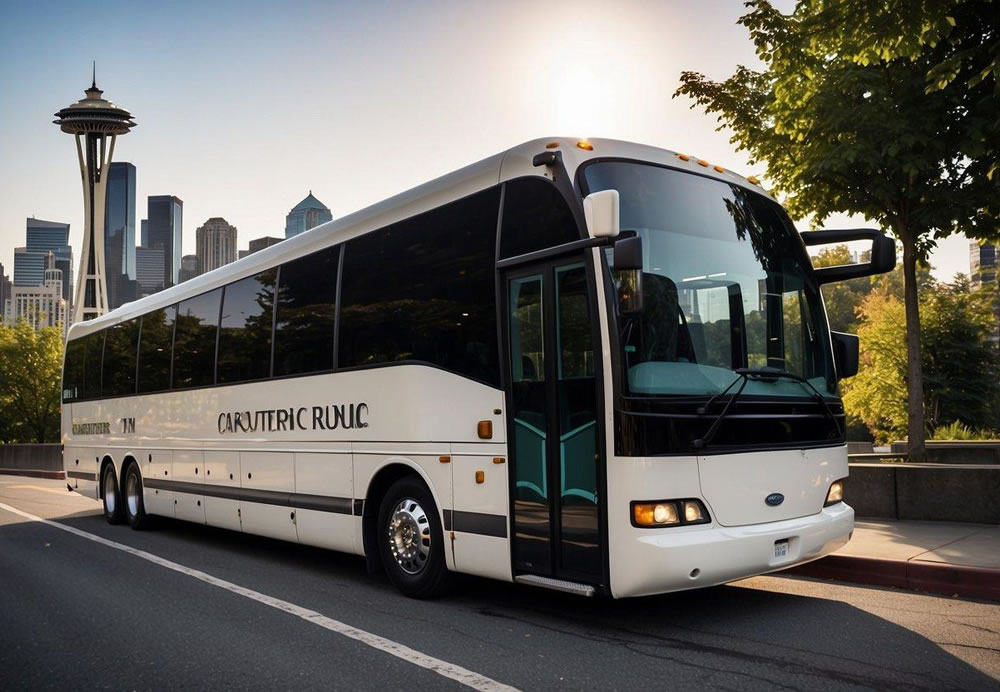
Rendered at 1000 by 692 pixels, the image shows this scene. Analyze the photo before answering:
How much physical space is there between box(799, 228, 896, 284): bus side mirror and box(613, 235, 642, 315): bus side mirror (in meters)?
2.27

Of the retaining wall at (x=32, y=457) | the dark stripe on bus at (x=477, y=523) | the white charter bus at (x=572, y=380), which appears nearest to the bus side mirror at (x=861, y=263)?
the white charter bus at (x=572, y=380)

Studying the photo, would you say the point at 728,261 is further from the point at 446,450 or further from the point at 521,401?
the point at 446,450

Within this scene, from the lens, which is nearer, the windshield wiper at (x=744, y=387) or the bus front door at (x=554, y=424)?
the windshield wiper at (x=744, y=387)

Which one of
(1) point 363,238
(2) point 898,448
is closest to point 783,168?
(1) point 363,238

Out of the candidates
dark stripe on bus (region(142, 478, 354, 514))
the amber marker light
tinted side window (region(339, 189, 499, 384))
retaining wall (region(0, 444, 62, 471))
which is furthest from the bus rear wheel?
retaining wall (region(0, 444, 62, 471))

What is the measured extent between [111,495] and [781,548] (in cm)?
1187

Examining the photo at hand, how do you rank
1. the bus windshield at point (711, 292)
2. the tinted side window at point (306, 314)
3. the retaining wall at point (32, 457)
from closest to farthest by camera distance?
the bus windshield at point (711, 292) < the tinted side window at point (306, 314) < the retaining wall at point (32, 457)

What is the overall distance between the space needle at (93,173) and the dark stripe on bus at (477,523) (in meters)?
92.2

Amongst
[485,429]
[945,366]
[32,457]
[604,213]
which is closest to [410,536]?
[485,429]

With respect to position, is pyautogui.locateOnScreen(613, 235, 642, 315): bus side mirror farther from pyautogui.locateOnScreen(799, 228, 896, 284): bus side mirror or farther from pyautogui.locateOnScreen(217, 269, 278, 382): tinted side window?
pyautogui.locateOnScreen(217, 269, 278, 382): tinted side window

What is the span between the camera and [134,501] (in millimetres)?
14289

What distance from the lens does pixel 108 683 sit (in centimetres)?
554

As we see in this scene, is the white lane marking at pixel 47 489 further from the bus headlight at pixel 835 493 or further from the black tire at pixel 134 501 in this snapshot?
the bus headlight at pixel 835 493

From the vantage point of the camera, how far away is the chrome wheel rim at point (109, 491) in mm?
15016
